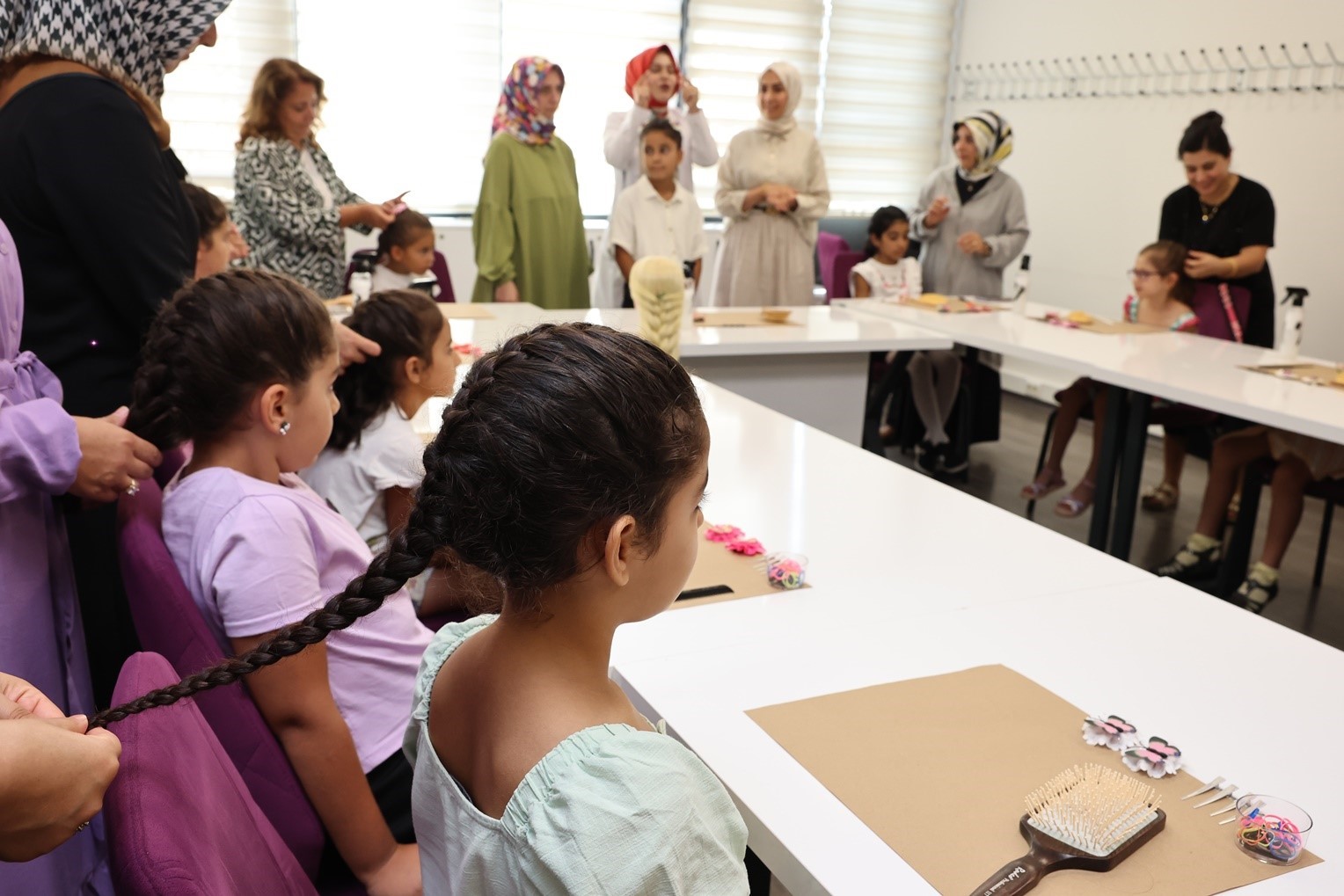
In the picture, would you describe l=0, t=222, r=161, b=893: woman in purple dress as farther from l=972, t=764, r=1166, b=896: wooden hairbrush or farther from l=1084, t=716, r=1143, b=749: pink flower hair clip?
l=1084, t=716, r=1143, b=749: pink flower hair clip

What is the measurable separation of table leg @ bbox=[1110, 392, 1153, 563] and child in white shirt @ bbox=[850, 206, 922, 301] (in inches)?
61.9

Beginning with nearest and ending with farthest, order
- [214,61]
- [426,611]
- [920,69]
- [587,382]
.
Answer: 1. [587,382]
2. [426,611]
3. [214,61]
4. [920,69]

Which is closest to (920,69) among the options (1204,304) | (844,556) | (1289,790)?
(1204,304)

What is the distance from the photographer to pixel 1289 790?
101 centimetres

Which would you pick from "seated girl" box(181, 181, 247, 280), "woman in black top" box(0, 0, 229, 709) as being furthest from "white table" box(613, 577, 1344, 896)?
"seated girl" box(181, 181, 247, 280)

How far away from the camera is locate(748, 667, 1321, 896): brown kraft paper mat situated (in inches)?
34.9

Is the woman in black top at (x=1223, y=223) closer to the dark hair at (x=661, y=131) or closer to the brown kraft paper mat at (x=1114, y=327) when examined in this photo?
the brown kraft paper mat at (x=1114, y=327)

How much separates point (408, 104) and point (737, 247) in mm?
2139

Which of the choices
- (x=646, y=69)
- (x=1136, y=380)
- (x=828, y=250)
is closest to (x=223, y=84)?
(x=646, y=69)

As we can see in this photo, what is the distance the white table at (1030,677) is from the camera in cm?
93

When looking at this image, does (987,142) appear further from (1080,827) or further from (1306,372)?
(1080,827)

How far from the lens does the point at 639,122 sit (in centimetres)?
439

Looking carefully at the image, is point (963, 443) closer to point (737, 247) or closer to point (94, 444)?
point (737, 247)

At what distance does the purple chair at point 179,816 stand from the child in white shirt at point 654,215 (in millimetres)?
3333
